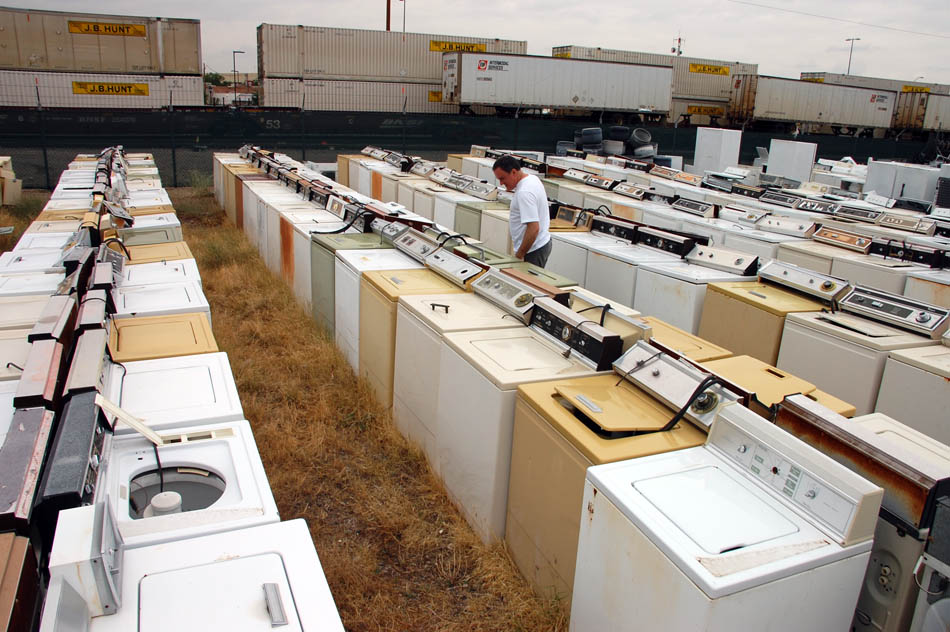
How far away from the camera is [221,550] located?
6.16 ft

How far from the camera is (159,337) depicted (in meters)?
3.37

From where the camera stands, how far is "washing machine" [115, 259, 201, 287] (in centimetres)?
439

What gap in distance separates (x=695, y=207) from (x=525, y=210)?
3.31 m

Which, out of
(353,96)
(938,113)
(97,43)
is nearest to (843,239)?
(353,96)

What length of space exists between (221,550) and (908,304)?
415cm

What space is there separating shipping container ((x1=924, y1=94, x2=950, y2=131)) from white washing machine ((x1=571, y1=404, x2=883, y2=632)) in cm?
3107

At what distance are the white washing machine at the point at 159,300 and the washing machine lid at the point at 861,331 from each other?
3618 mm

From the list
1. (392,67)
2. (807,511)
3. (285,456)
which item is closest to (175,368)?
(285,456)

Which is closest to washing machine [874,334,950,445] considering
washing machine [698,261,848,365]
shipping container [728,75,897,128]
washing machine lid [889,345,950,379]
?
washing machine lid [889,345,950,379]

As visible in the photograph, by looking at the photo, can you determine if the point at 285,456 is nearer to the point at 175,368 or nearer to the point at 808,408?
the point at 175,368

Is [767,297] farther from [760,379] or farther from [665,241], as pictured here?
[760,379]

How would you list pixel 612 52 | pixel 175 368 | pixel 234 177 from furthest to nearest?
pixel 612 52
pixel 234 177
pixel 175 368

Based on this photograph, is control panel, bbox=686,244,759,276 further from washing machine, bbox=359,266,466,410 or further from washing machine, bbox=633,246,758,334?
washing machine, bbox=359,266,466,410

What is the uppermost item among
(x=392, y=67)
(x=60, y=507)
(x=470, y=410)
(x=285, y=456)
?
(x=392, y=67)
